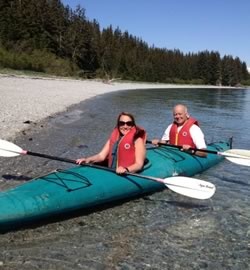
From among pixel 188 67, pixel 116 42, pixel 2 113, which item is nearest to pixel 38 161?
pixel 2 113

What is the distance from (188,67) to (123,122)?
116 m

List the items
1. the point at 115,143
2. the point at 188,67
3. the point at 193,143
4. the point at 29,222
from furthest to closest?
the point at 188,67, the point at 193,143, the point at 115,143, the point at 29,222

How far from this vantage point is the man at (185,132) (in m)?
7.81

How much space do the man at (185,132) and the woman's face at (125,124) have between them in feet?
5.66

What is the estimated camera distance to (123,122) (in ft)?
20.1

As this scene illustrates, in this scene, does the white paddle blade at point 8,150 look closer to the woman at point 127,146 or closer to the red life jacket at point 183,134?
the woman at point 127,146

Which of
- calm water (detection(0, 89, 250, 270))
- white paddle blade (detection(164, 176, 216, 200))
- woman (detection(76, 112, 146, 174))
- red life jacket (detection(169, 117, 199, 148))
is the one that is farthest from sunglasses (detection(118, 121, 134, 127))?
red life jacket (detection(169, 117, 199, 148))

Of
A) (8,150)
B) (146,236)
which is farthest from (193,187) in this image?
(8,150)

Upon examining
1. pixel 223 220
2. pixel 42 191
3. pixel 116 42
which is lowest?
→ pixel 223 220

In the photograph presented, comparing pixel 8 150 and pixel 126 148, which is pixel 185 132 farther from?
pixel 8 150

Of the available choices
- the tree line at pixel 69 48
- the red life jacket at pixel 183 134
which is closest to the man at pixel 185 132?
the red life jacket at pixel 183 134

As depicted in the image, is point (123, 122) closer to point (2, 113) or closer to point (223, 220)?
point (223, 220)

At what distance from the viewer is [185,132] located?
310 inches

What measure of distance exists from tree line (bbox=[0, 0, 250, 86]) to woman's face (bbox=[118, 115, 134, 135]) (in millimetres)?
45575
